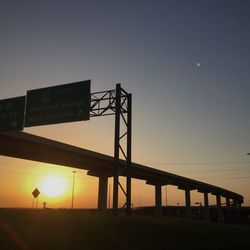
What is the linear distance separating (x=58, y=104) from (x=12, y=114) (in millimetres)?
4493

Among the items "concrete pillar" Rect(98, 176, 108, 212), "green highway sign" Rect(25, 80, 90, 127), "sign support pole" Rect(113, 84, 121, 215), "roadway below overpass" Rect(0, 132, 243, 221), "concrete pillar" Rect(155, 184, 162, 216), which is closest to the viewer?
"sign support pole" Rect(113, 84, 121, 215)

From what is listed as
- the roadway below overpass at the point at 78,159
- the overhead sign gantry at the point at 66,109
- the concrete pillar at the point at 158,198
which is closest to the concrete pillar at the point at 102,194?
the roadway below overpass at the point at 78,159

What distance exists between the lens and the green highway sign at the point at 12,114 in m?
30.7

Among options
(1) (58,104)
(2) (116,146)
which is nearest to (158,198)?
(2) (116,146)

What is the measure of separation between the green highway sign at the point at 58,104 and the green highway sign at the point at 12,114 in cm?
52

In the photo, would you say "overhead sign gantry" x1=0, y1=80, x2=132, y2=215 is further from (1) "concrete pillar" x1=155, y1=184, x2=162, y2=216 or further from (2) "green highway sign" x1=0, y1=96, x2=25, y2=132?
(1) "concrete pillar" x1=155, y1=184, x2=162, y2=216

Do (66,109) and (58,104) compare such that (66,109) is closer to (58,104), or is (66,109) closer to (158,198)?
(58,104)

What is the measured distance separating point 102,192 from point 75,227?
50.1m

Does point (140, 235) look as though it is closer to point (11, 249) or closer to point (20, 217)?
point (20, 217)

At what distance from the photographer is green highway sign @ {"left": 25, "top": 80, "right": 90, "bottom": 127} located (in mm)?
28594

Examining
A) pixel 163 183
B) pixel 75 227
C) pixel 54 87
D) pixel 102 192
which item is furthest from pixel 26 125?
pixel 163 183

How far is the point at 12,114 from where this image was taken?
102 feet

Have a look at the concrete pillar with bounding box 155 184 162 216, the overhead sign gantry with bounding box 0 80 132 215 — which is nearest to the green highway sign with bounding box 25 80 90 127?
the overhead sign gantry with bounding box 0 80 132 215

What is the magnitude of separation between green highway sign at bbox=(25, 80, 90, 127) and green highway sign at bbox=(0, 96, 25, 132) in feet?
1.71
